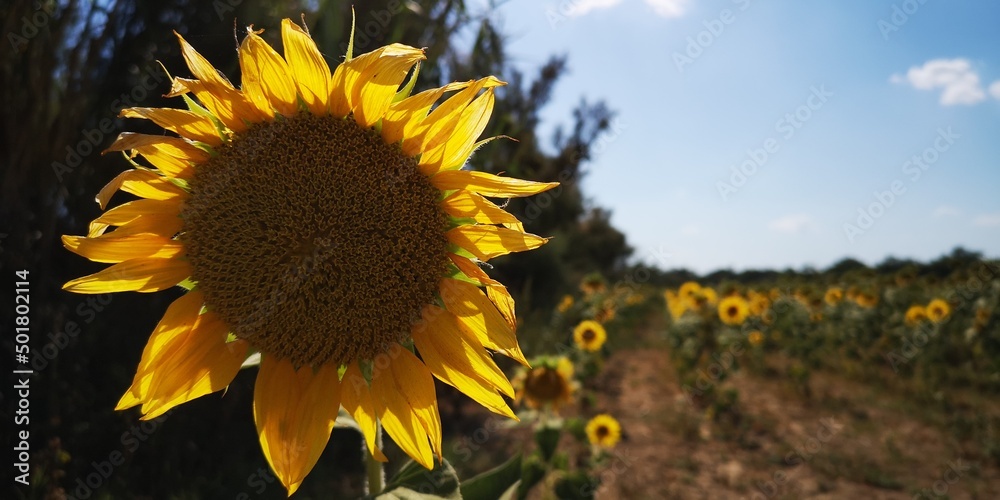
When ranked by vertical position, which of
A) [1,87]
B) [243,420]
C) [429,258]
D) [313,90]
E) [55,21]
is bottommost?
[243,420]

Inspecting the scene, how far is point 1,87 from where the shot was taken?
2488 mm

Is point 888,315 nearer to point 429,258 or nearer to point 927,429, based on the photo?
point 927,429

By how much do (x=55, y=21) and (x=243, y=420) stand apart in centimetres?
219

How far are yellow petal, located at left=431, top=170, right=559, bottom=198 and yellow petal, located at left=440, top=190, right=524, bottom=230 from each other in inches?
0.6

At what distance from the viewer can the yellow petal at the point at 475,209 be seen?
0.98m

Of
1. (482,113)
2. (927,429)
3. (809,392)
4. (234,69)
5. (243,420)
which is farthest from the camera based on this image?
(809,392)

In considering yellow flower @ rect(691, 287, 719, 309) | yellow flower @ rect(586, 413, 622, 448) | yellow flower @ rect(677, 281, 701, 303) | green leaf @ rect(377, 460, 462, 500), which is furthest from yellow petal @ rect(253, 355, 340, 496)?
yellow flower @ rect(677, 281, 701, 303)

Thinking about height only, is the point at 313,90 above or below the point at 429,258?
above

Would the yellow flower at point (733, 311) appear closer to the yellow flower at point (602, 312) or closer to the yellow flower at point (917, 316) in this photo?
the yellow flower at point (602, 312)

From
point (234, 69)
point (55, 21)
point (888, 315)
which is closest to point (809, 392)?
point (888, 315)

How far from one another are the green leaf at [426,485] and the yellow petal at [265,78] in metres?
0.69

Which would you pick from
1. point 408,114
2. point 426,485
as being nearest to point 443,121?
point 408,114

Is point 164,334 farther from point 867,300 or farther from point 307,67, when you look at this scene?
point 867,300

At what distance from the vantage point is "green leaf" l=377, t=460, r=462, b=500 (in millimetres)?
1023
